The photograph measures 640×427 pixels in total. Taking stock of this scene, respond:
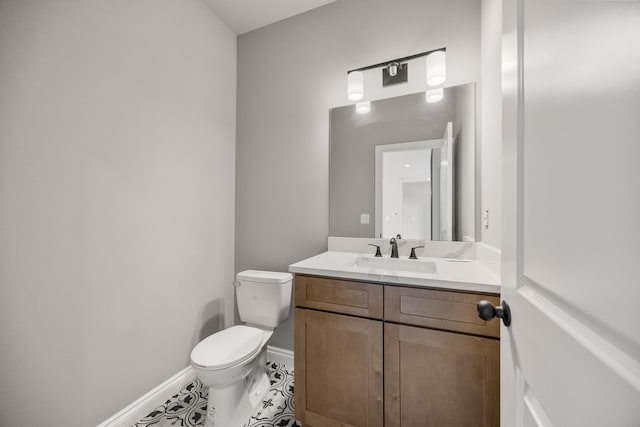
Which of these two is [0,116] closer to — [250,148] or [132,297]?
[132,297]

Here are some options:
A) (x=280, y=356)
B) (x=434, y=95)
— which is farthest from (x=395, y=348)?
(x=434, y=95)

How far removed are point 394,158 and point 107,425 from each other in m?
2.20

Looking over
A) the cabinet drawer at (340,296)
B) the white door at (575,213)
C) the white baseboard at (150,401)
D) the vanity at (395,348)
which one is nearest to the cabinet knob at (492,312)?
the white door at (575,213)

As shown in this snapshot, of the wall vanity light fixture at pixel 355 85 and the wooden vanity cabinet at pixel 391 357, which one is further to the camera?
the wall vanity light fixture at pixel 355 85

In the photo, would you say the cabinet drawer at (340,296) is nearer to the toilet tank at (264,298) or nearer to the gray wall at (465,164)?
the toilet tank at (264,298)

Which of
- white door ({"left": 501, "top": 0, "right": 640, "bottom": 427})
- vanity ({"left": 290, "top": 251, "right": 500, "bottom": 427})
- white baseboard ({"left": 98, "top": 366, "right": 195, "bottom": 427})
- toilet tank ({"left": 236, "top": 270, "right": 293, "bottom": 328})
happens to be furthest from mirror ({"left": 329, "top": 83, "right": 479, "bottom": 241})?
white baseboard ({"left": 98, "top": 366, "right": 195, "bottom": 427})

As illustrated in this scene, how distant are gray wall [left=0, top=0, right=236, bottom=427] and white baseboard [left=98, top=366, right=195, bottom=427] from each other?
1.8 inches

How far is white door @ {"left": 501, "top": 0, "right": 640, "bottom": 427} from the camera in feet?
0.93

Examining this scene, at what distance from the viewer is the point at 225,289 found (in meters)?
2.12

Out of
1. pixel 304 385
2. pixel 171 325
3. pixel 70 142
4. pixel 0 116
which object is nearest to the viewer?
pixel 0 116

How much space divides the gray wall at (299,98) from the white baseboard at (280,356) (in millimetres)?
50

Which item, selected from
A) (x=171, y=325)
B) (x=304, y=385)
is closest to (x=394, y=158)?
(x=304, y=385)

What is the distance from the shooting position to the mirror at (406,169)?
1534mm

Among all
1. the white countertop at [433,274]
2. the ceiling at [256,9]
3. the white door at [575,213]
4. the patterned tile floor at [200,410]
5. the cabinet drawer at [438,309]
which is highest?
the ceiling at [256,9]
